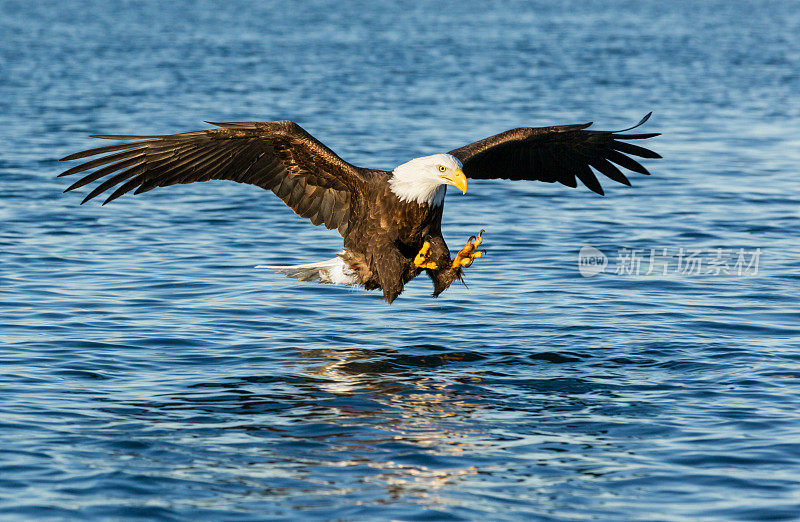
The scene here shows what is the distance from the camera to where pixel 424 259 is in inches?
340

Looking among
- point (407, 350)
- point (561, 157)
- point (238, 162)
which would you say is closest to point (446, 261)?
point (407, 350)

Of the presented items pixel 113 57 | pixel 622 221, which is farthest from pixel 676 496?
pixel 113 57

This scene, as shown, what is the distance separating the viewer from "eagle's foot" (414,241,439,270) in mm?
8609

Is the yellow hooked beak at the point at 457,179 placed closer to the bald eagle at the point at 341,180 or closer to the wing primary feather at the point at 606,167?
the bald eagle at the point at 341,180

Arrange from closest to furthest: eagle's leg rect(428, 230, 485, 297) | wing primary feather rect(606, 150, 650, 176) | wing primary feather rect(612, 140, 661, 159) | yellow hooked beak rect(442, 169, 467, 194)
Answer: yellow hooked beak rect(442, 169, 467, 194) < eagle's leg rect(428, 230, 485, 297) < wing primary feather rect(612, 140, 661, 159) < wing primary feather rect(606, 150, 650, 176)

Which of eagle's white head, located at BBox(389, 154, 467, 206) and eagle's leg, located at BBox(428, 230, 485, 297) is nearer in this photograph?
eagle's white head, located at BBox(389, 154, 467, 206)

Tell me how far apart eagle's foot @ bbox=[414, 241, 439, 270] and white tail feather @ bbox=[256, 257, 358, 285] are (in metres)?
0.71

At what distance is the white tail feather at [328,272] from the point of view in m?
9.17

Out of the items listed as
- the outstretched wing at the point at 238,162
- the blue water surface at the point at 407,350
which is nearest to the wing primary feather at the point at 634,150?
the blue water surface at the point at 407,350

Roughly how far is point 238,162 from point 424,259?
170 centimetres

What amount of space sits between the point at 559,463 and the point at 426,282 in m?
5.32

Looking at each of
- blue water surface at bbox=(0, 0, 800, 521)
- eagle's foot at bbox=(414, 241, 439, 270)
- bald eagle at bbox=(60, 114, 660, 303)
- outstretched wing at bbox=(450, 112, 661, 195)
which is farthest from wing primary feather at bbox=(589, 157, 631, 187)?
eagle's foot at bbox=(414, 241, 439, 270)

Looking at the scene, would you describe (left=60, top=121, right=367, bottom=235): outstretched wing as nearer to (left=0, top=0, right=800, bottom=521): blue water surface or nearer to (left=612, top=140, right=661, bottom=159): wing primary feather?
(left=0, top=0, right=800, bottom=521): blue water surface

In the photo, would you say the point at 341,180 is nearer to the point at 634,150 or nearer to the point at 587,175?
the point at 587,175
